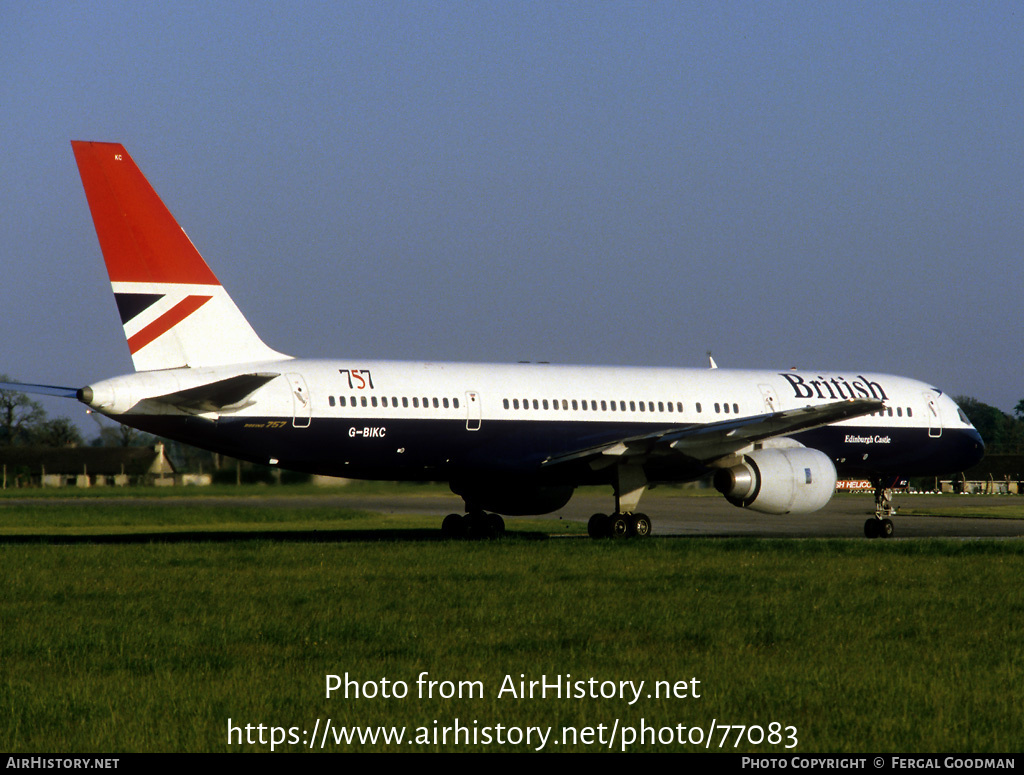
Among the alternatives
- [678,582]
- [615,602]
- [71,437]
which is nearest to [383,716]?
[615,602]

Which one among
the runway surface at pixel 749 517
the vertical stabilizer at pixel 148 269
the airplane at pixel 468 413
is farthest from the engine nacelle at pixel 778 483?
the vertical stabilizer at pixel 148 269

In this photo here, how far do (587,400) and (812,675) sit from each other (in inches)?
692

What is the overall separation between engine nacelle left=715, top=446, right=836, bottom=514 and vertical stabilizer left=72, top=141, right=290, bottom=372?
10.5 m

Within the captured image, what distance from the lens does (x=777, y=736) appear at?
25.5ft

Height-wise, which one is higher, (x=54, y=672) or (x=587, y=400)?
(x=587, y=400)

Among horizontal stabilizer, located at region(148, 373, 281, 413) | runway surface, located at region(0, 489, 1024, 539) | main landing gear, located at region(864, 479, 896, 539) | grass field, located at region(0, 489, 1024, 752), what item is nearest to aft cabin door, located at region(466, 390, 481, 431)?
horizontal stabilizer, located at region(148, 373, 281, 413)

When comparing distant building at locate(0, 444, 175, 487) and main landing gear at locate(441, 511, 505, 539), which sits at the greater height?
distant building at locate(0, 444, 175, 487)

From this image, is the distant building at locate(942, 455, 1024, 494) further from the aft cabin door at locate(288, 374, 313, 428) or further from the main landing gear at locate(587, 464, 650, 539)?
the aft cabin door at locate(288, 374, 313, 428)

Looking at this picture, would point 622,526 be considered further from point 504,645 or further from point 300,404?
point 504,645

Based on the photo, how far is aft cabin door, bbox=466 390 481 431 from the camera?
25422 millimetres

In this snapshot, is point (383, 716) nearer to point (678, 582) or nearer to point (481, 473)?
point (678, 582)

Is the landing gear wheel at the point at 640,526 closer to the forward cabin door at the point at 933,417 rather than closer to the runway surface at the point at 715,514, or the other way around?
the runway surface at the point at 715,514

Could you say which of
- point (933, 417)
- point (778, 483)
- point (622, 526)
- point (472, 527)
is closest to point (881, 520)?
point (933, 417)

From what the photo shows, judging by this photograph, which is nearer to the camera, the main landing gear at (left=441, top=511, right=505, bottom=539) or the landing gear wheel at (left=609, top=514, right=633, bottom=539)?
the landing gear wheel at (left=609, top=514, right=633, bottom=539)
